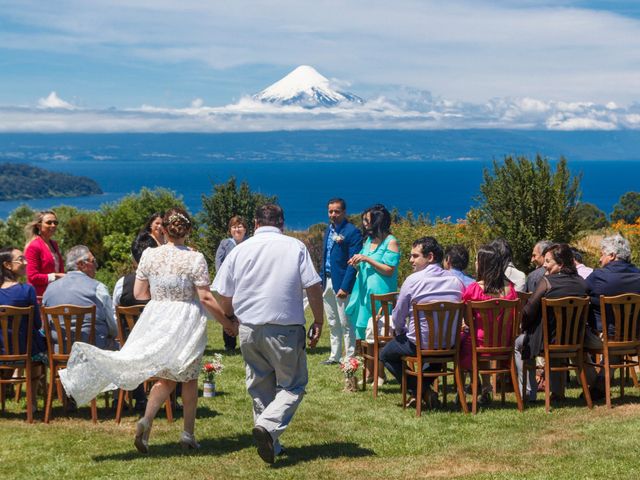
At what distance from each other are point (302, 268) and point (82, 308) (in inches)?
95.8

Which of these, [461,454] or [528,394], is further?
[528,394]

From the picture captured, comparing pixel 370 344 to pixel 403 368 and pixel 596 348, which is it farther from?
pixel 596 348

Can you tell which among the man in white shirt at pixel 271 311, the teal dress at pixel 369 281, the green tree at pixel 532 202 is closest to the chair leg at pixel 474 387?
the teal dress at pixel 369 281

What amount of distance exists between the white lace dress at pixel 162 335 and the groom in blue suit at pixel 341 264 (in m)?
4.11

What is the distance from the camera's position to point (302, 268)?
7.14m

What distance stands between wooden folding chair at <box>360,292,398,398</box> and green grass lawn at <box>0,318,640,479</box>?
433mm

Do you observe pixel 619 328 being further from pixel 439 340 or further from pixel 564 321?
pixel 439 340

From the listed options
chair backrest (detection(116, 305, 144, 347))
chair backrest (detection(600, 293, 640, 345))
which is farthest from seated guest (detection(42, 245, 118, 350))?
chair backrest (detection(600, 293, 640, 345))

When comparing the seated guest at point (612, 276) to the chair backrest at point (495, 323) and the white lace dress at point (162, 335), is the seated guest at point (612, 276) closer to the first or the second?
the chair backrest at point (495, 323)

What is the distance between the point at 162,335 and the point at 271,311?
0.95 m

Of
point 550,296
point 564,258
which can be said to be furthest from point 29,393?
point 564,258

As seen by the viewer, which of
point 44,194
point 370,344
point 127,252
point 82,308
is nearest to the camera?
point 82,308

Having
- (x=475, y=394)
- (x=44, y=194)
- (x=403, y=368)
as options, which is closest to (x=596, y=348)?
(x=475, y=394)

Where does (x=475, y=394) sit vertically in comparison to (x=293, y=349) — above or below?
below
